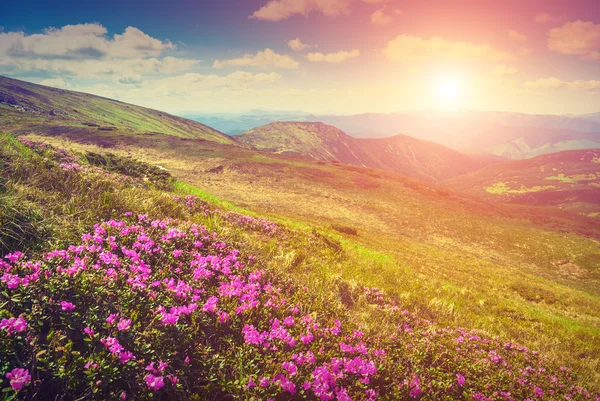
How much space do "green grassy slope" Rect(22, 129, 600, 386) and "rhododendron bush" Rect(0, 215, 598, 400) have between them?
2.24 metres

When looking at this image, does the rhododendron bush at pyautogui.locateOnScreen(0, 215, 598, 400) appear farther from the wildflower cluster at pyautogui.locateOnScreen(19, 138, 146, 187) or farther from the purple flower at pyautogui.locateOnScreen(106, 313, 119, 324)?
the wildflower cluster at pyautogui.locateOnScreen(19, 138, 146, 187)

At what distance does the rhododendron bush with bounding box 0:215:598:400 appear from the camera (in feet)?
7.92

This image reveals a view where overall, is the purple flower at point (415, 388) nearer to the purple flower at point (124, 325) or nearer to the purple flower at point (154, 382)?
the purple flower at point (154, 382)

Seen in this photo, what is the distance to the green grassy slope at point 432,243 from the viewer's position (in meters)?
8.98

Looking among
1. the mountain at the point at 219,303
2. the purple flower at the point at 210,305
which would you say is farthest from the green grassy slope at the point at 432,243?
the purple flower at the point at 210,305

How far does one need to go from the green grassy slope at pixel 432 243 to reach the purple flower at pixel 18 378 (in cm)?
498

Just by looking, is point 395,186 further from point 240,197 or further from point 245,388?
point 245,388

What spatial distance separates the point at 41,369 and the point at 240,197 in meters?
32.8

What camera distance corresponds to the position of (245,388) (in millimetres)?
2758

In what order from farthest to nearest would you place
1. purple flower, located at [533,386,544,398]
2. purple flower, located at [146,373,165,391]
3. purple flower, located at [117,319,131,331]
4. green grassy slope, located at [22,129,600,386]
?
1. green grassy slope, located at [22,129,600,386]
2. purple flower, located at [533,386,544,398]
3. purple flower, located at [117,319,131,331]
4. purple flower, located at [146,373,165,391]

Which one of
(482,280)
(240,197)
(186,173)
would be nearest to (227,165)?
(186,173)

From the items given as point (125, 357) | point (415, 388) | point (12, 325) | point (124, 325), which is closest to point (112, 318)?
point (124, 325)

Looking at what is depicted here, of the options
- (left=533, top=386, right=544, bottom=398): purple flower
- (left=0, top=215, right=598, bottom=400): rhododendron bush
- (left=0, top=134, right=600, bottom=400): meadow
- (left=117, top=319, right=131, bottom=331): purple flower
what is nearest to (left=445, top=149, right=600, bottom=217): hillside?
(left=533, top=386, right=544, bottom=398): purple flower

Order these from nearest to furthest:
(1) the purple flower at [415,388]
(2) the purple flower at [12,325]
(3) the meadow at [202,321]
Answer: (2) the purple flower at [12,325] → (3) the meadow at [202,321] → (1) the purple flower at [415,388]
